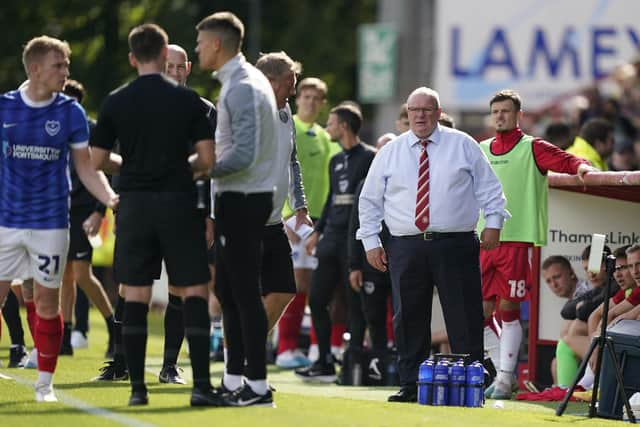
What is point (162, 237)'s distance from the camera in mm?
10141

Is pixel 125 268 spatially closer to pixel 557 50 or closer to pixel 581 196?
pixel 581 196

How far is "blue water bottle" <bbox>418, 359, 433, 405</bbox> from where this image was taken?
11992 millimetres

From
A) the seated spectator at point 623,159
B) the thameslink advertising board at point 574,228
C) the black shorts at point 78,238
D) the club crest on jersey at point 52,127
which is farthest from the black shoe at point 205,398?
the seated spectator at point 623,159

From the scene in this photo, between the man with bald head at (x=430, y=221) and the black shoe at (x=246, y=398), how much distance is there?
2123mm

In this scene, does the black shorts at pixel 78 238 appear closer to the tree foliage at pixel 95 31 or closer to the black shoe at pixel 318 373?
the black shoe at pixel 318 373

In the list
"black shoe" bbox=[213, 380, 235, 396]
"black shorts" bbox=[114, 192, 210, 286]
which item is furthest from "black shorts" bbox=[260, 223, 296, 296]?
"black shorts" bbox=[114, 192, 210, 286]

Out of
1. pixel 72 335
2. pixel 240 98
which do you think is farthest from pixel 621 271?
pixel 72 335

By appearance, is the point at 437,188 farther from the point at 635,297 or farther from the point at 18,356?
the point at 18,356

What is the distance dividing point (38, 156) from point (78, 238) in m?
5.77

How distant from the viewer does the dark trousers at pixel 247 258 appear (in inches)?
407

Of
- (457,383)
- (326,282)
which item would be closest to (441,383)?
(457,383)

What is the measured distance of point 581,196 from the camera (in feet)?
47.5

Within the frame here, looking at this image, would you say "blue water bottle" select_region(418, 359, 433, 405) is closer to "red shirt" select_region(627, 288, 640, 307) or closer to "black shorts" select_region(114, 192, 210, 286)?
"red shirt" select_region(627, 288, 640, 307)

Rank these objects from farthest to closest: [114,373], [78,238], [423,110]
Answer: [78,238] < [114,373] < [423,110]
